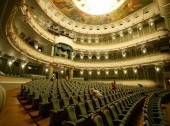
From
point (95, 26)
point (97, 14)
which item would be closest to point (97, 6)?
point (97, 14)

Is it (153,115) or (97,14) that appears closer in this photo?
(153,115)

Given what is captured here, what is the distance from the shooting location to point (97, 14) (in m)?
19.0

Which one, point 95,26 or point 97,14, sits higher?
point 97,14

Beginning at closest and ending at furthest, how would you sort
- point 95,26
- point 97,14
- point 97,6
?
1. point 97,6
2. point 97,14
3. point 95,26

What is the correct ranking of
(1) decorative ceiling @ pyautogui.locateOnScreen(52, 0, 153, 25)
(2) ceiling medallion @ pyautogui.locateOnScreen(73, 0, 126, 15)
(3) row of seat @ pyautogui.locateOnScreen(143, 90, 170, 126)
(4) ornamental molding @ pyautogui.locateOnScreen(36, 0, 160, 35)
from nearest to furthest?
Result: 1. (3) row of seat @ pyautogui.locateOnScreen(143, 90, 170, 126)
2. (4) ornamental molding @ pyautogui.locateOnScreen(36, 0, 160, 35)
3. (1) decorative ceiling @ pyautogui.locateOnScreen(52, 0, 153, 25)
4. (2) ceiling medallion @ pyautogui.locateOnScreen(73, 0, 126, 15)

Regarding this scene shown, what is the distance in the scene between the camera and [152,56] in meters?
13.9

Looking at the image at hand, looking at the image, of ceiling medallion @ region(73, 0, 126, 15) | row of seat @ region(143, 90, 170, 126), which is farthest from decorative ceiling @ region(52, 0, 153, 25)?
row of seat @ region(143, 90, 170, 126)

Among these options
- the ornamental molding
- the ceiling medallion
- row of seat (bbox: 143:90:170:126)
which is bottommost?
row of seat (bbox: 143:90:170:126)

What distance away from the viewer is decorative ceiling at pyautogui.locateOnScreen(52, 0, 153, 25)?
15914 mm

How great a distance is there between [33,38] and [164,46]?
14685 mm

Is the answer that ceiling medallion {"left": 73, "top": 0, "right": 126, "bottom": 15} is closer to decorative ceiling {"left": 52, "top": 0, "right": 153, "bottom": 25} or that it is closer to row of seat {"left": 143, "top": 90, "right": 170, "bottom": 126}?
decorative ceiling {"left": 52, "top": 0, "right": 153, "bottom": 25}

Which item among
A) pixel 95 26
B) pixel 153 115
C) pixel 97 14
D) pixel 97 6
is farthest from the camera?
pixel 95 26

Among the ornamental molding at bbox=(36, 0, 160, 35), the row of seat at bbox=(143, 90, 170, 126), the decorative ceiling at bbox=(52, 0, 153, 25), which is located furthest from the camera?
the decorative ceiling at bbox=(52, 0, 153, 25)

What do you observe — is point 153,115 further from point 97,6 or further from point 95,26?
point 95,26
